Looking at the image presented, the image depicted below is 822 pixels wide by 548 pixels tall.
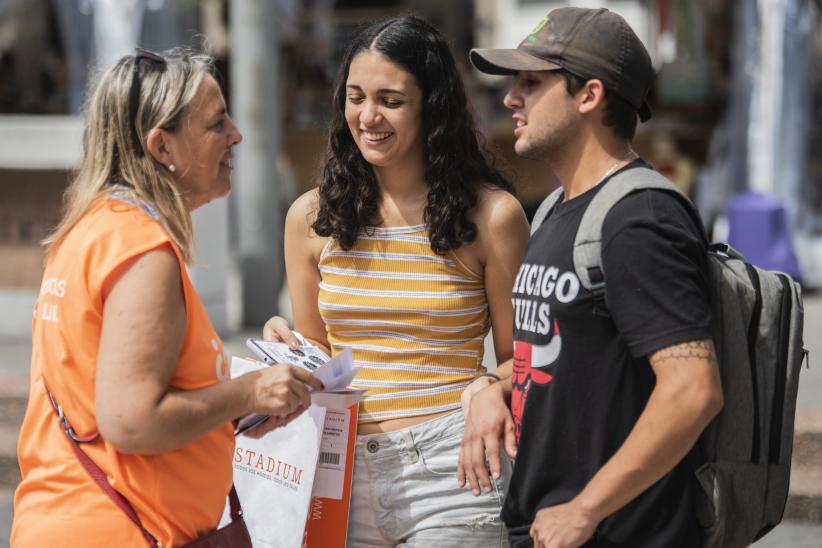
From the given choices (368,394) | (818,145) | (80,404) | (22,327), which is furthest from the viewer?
(818,145)

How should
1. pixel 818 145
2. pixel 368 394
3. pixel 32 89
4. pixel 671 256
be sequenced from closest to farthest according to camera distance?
pixel 671 256, pixel 368 394, pixel 818 145, pixel 32 89

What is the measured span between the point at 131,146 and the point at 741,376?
1.24 m

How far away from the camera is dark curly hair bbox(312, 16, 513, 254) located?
2.73m

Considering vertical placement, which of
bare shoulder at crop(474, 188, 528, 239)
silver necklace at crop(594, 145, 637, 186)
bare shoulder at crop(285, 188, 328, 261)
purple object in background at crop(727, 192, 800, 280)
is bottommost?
purple object in background at crop(727, 192, 800, 280)

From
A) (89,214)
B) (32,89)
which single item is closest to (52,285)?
(89,214)

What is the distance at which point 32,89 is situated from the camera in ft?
56.6

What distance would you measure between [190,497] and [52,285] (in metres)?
0.49

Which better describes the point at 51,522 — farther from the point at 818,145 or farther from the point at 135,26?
the point at 818,145

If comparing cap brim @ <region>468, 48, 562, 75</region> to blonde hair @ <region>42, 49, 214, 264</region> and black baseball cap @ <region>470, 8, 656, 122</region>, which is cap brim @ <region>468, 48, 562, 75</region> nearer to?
black baseball cap @ <region>470, 8, 656, 122</region>

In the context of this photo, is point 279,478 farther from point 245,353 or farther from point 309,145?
point 309,145

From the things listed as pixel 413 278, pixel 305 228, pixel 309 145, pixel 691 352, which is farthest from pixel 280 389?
pixel 309 145

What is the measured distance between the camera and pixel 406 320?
2723 millimetres

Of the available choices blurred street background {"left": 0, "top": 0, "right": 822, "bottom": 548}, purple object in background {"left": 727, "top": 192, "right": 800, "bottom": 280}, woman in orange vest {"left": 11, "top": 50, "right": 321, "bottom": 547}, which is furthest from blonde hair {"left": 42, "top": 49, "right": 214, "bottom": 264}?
purple object in background {"left": 727, "top": 192, "right": 800, "bottom": 280}

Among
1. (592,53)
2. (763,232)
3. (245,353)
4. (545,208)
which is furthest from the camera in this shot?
(763,232)
